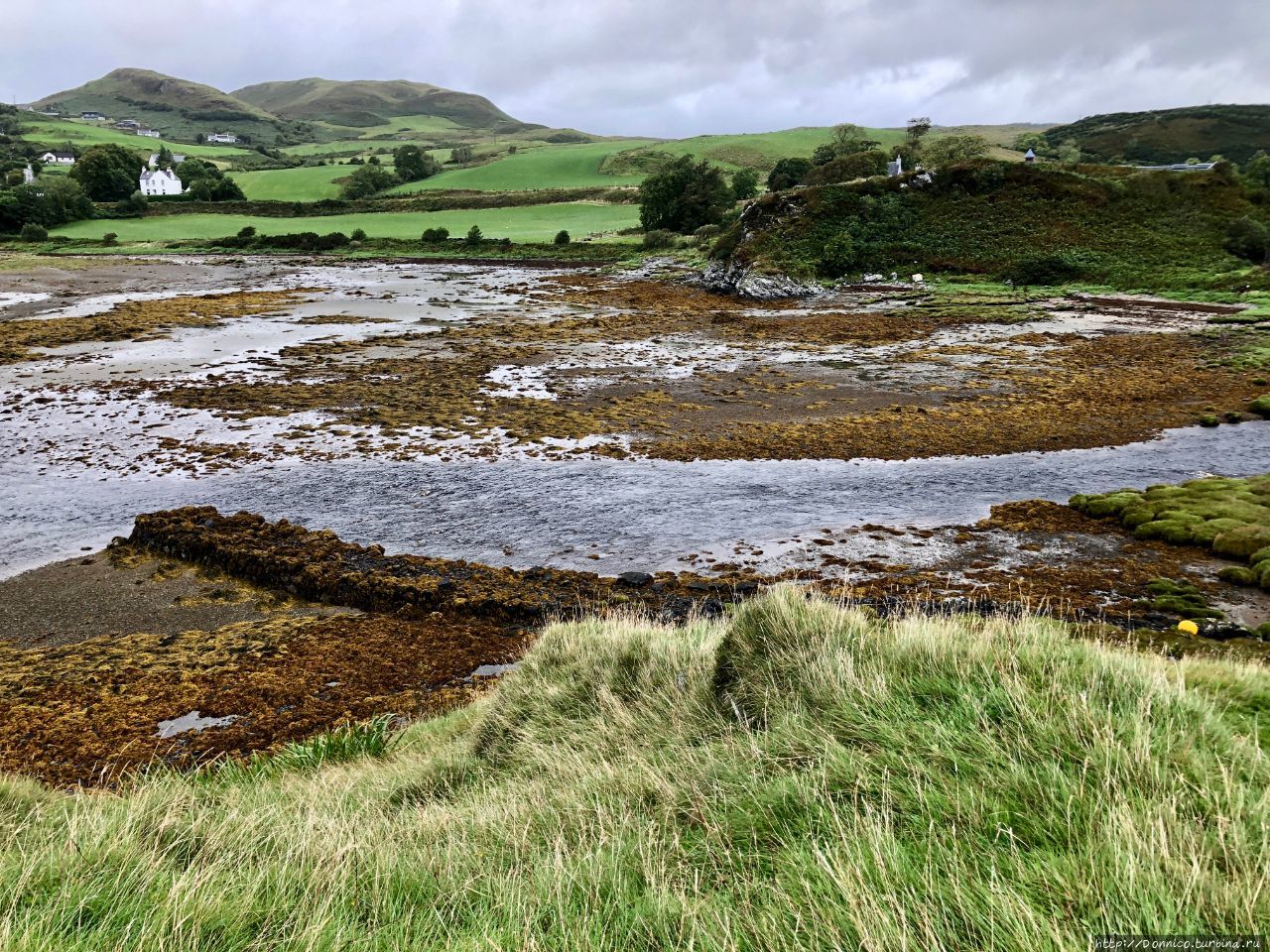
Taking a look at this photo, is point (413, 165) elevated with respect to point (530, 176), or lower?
elevated

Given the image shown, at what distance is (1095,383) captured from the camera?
2273 centimetres

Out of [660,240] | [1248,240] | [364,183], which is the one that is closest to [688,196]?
[660,240]

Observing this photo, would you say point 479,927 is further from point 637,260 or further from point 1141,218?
point 637,260

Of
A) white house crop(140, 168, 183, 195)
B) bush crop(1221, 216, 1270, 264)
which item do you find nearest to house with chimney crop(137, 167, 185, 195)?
white house crop(140, 168, 183, 195)

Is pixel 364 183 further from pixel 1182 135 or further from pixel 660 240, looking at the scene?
pixel 1182 135

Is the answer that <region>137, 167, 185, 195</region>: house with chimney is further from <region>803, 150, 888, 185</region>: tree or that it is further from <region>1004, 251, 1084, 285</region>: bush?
<region>1004, 251, 1084, 285</region>: bush

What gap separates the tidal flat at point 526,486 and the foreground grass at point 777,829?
138 inches

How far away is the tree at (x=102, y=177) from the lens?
102 metres

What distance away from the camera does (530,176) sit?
128 metres

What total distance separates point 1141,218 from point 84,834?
188 feet

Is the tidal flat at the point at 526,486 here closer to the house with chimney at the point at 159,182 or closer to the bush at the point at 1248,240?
the bush at the point at 1248,240

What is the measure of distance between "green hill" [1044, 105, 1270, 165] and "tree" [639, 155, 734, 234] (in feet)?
234

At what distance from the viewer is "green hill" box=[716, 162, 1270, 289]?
42.3m

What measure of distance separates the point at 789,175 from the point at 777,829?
83304 mm
